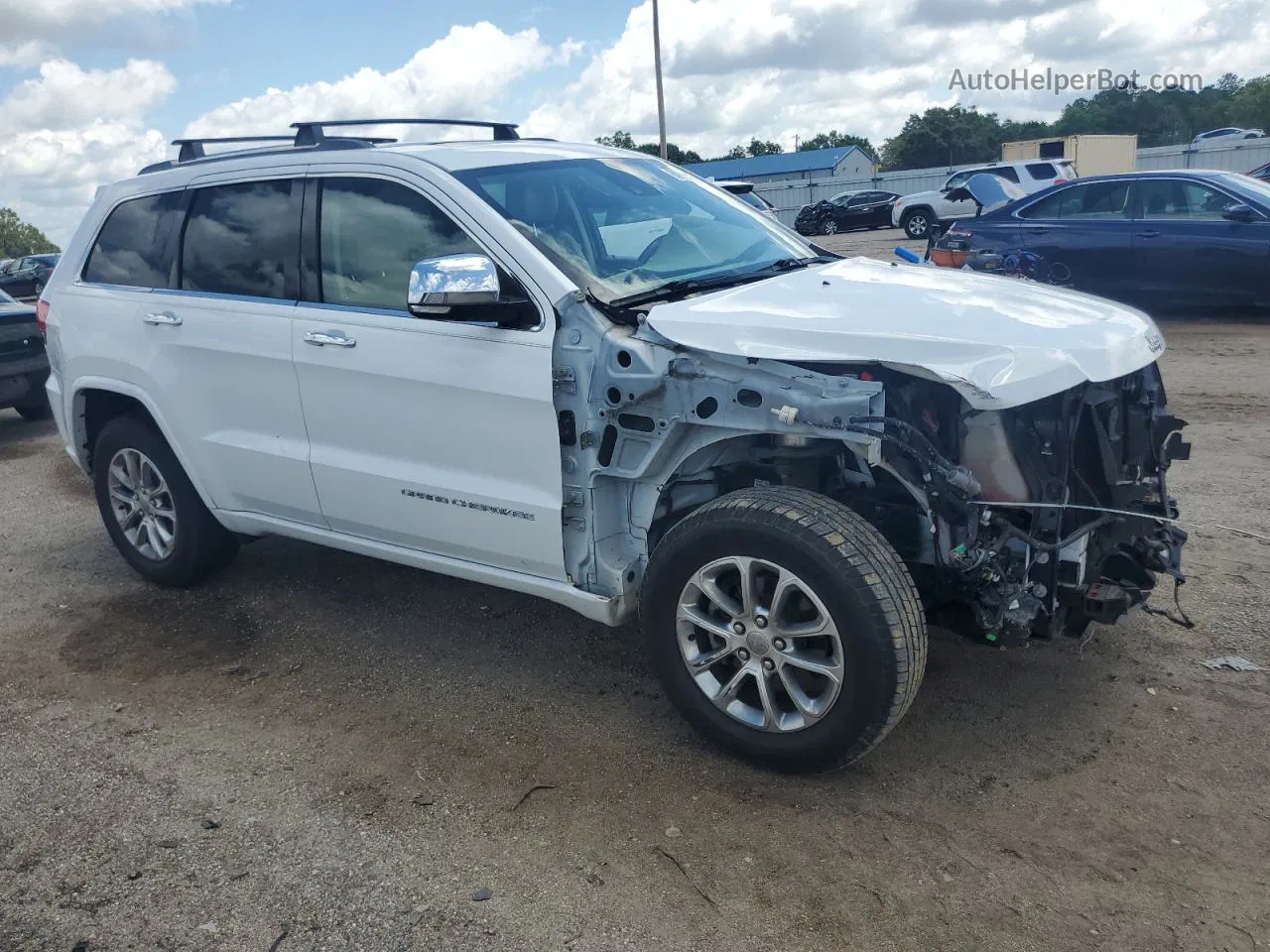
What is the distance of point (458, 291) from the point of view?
3.41m

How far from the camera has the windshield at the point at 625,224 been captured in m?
3.76

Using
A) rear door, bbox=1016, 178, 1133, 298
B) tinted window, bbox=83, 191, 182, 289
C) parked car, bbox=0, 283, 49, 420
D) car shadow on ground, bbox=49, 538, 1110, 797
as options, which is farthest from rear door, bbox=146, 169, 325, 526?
rear door, bbox=1016, 178, 1133, 298

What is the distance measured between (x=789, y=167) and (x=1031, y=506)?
72632 millimetres

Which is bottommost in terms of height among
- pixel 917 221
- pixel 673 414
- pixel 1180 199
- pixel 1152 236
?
pixel 917 221

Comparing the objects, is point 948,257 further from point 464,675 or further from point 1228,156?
point 1228,156

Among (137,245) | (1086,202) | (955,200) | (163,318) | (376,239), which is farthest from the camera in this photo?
(955,200)

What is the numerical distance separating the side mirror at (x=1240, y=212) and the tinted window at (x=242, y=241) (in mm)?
9064

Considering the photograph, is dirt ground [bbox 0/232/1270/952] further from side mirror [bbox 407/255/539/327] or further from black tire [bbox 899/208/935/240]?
black tire [bbox 899/208/935/240]

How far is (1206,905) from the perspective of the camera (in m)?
2.69

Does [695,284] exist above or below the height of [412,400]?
above

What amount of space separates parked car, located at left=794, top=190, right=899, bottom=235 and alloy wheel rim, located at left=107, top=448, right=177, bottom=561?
99.5ft

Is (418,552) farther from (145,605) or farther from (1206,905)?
(1206,905)

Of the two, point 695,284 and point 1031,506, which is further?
point 695,284

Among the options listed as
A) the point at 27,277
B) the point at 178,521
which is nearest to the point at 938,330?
the point at 178,521
